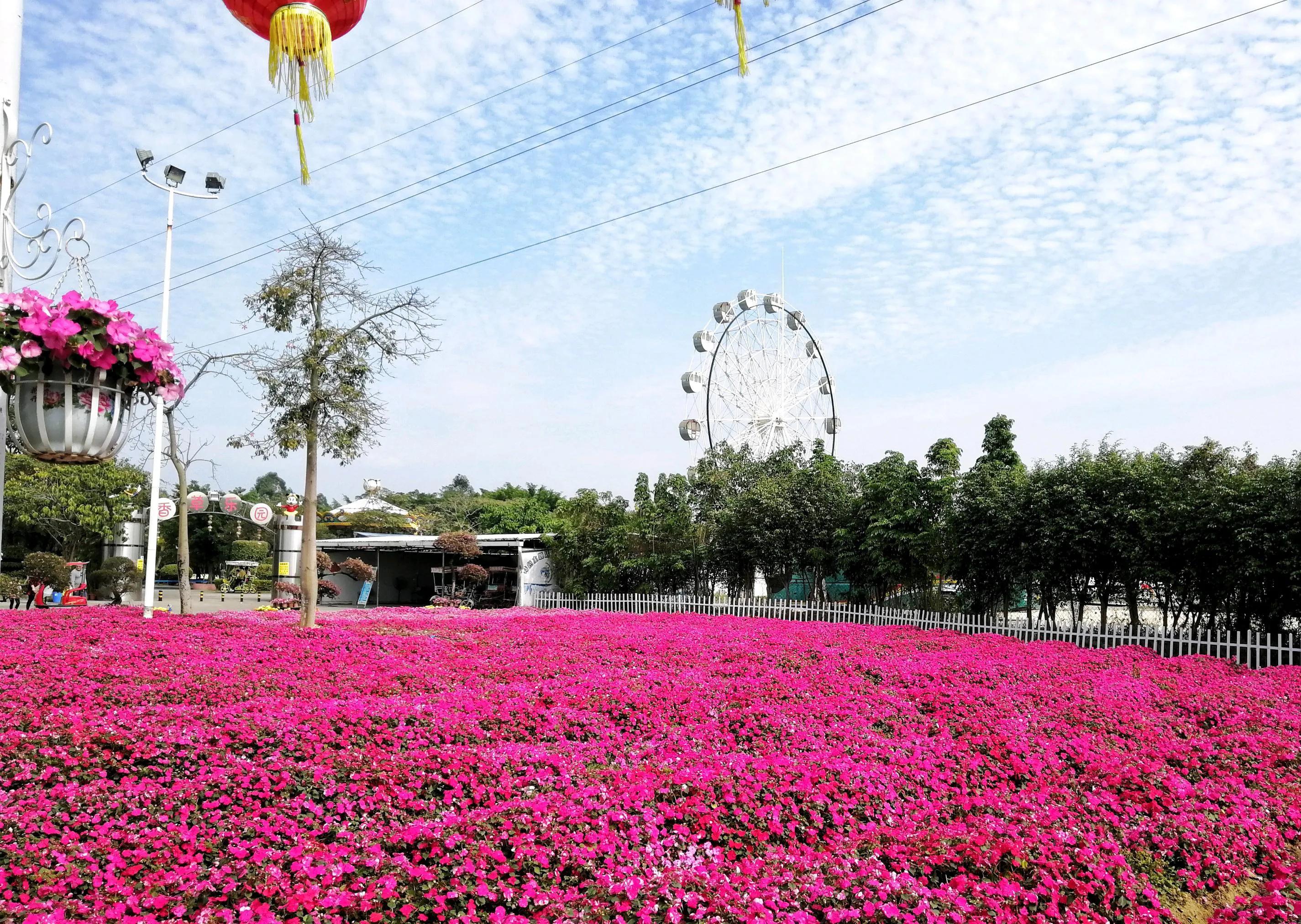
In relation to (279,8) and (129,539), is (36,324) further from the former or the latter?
(129,539)

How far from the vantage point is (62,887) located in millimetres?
3328

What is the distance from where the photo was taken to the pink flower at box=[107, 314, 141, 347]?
3379 millimetres

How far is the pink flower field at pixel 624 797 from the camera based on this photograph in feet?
11.1

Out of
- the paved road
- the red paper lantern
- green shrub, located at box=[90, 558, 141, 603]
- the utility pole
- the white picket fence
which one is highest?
the red paper lantern

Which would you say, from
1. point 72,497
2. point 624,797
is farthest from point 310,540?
point 72,497

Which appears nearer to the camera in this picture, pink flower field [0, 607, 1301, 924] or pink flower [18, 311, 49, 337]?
pink flower [18, 311, 49, 337]

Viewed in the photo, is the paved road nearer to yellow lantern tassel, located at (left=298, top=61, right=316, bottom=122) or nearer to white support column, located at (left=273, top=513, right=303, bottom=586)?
white support column, located at (left=273, top=513, right=303, bottom=586)

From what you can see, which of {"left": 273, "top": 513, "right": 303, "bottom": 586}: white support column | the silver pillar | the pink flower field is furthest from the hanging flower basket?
the silver pillar

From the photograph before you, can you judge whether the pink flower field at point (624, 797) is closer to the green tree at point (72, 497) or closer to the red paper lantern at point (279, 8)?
the red paper lantern at point (279, 8)

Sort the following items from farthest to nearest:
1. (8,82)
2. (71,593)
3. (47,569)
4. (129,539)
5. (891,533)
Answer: (129,539) < (71,593) < (47,569) < (891,533) < (8,82)

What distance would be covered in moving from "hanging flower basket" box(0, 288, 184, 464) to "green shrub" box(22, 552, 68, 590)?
1897 cm

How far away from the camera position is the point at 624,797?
173 inches

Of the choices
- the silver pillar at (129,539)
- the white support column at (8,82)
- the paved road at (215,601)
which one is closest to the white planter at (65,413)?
the white support column at (8,82)

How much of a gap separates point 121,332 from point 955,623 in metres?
14.2
